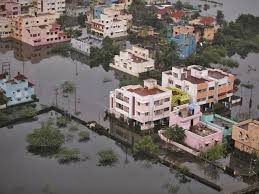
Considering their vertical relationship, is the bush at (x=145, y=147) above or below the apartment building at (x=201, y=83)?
below

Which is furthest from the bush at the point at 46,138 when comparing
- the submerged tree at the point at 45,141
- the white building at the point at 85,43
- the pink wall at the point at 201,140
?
the white building at the point at 85,43

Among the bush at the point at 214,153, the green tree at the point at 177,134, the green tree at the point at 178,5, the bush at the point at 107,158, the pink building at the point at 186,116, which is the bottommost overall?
the bush at the point at 107,158

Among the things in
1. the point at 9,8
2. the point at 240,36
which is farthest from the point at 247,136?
the point at 9,8

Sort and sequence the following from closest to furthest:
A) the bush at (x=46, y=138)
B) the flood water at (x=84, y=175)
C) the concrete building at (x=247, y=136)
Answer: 1. the flood water at (x=84, y=175)
2. the concrete building at (x=247, y=136)
3. the bush at (x=46, y=138)

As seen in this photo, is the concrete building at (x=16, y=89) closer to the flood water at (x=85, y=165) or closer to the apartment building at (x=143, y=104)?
the flood water at (x=85, y=165)

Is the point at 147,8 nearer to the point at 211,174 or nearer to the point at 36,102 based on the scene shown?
the point at 36,102

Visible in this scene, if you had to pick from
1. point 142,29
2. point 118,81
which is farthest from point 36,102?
point 142,29

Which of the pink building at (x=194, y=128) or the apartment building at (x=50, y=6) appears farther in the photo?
the apartment building at (x=50, y=6)

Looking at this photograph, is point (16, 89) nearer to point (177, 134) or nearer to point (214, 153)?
point (177, 134)
